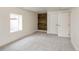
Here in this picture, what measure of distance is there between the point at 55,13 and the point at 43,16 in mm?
4154

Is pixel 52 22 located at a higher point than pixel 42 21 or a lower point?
lower

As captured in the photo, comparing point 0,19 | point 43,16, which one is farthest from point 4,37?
point 43,16

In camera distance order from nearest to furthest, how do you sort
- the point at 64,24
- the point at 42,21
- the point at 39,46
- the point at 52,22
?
the point at 39,46 < the point at 64,24 < the point at 52,22 < the point at 42,21

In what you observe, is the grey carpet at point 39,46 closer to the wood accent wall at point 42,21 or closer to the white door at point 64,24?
the white door at point 64,24

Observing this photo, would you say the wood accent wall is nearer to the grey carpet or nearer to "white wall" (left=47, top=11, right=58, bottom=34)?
"white wall" (left=47, top=11, right=58, bottom=34)

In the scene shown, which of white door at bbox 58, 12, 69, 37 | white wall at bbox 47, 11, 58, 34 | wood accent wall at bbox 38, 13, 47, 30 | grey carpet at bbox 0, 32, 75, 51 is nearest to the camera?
grey carpet at bbox 0, 32, 75, 51

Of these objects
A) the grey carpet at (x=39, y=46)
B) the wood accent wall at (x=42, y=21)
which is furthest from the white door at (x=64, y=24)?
the wood accent wall at (x=42, y=21)

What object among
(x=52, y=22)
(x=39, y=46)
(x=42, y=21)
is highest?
(x=42, y=21)

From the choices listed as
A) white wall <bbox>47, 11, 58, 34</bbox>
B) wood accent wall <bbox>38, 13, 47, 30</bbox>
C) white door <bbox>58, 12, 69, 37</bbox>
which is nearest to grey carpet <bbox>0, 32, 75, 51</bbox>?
white door <bbox>58, 12, 69, 37</bbox>

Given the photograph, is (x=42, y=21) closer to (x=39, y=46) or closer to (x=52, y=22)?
(x=52, y=22)

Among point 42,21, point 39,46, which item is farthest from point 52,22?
point 39,46

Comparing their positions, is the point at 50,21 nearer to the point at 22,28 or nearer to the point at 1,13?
the point at 22,28

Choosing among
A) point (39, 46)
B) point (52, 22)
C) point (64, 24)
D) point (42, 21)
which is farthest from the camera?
point (42, 21)
